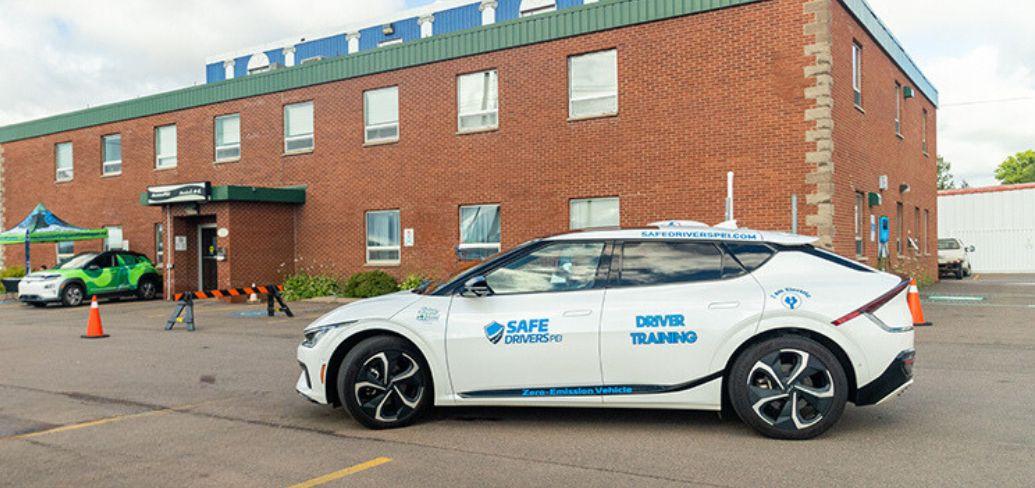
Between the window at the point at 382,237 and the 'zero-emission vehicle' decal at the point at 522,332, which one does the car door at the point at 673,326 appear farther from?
the window at the point at 382,237

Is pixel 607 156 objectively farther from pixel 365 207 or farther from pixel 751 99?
pixel 365 207

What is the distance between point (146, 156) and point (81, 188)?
3.74 metres

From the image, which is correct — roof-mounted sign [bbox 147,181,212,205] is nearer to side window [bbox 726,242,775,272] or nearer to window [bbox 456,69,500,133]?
window [bbox 456,69,500,133]

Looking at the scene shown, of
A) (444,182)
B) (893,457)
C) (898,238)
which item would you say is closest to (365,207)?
(444,182)

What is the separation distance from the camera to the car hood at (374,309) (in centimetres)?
654

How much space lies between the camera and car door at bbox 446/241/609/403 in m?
6.20

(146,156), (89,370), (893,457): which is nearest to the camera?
(893,457)

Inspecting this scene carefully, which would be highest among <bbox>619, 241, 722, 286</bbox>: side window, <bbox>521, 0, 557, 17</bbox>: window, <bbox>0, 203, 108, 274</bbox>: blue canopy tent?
<bbox>521, 0, 557, 17</bbox>: window

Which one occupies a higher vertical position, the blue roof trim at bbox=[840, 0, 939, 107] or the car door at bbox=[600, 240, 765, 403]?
the blue roof trim at bbox=[840, 0, 939, 107]

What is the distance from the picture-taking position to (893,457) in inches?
219

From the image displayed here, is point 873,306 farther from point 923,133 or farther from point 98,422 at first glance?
point 923,133

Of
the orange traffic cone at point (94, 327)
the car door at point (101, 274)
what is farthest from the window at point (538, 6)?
the orange traffic cone at point (94, 327)

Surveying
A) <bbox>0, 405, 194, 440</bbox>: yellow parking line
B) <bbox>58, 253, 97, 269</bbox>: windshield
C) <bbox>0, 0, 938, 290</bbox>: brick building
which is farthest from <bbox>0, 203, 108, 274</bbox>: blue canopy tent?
<bbox>0, 405, 194, 440</bbox>: yellow parking line

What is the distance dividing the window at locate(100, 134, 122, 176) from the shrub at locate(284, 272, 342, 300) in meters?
9.63
